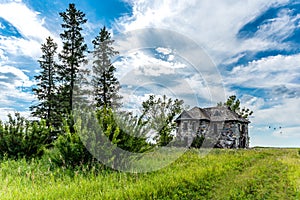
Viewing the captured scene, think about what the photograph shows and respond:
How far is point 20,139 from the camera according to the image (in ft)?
37.6

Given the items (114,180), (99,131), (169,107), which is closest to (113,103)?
(169,107)

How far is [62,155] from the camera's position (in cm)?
898

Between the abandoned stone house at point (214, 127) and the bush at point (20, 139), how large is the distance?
1966cm

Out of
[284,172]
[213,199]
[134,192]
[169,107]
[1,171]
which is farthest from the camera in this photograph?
[169,107]

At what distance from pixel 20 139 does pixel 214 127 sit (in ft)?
77.9

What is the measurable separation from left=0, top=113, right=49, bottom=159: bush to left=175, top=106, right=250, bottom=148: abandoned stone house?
19.7 meters

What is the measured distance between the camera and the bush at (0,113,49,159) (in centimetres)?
1141

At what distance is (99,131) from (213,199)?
4.53 metres

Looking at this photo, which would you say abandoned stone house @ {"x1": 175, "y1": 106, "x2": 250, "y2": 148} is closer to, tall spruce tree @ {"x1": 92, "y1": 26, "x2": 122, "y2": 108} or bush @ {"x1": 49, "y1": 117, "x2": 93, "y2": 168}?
tall spruce tree @ {"x1": 92, "y1": 26, "x2": 122, "y2": 108}

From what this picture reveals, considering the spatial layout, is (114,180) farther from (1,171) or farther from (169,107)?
(169,107)

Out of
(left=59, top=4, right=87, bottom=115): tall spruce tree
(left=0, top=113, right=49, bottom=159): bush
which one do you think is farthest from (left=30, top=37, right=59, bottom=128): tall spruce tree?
(left=0, top=113, right=49, bottom=159): bush

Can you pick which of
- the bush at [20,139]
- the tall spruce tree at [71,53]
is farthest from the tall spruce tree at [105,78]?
the bush at [20,139]

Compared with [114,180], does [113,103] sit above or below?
above

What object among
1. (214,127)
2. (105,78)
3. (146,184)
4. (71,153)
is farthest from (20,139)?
(214,127)
